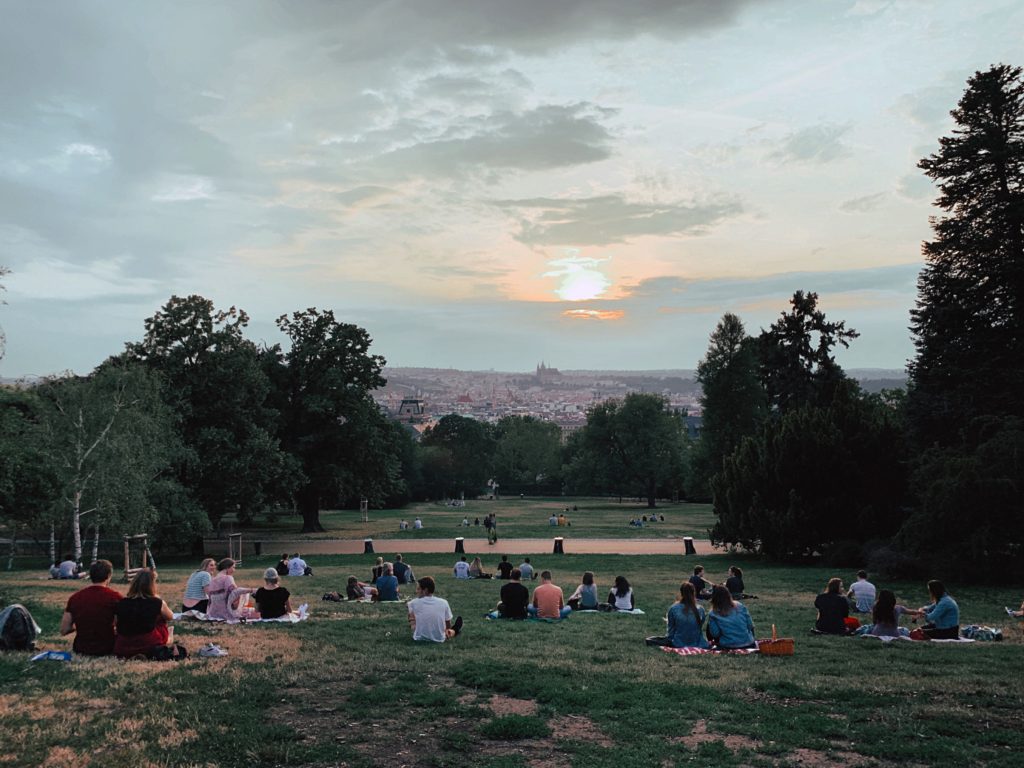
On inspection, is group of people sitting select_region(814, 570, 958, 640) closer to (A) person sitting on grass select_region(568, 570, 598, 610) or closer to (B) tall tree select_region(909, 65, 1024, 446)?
(A) person sitting on grass select_region(568, 570, 598, 610)

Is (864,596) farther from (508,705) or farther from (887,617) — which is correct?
(508,705)

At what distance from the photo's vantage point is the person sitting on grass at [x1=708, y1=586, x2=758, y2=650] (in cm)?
1238

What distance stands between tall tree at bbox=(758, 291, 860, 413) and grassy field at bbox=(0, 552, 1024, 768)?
40114 mm

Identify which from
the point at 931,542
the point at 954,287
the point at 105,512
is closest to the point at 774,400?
the point at 954,287

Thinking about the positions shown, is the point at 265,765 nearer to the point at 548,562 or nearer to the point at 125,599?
the point at 125,599

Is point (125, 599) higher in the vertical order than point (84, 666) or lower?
higher

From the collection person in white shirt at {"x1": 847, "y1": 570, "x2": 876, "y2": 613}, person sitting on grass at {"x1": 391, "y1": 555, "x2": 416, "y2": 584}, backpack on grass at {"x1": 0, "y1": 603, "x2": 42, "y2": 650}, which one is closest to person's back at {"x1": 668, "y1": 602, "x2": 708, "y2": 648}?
person in white shirt at {"x1": 847, "y1": 570, "x2": 876, "y2": 613}

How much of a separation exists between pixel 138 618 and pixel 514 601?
25.5ft

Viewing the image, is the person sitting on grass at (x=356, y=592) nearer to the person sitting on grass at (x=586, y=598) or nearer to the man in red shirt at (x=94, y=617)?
the person sitting on grass at (x=586, y=598)

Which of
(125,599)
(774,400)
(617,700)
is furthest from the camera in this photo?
(774,400)

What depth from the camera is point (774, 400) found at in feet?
179

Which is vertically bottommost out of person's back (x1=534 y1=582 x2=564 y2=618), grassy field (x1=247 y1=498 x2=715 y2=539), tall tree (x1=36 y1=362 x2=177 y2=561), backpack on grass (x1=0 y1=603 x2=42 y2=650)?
grassy field (x1=247 y1=498 x2=715 y2=539)

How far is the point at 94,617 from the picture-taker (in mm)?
10734

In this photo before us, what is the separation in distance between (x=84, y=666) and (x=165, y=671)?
101 centimetres
